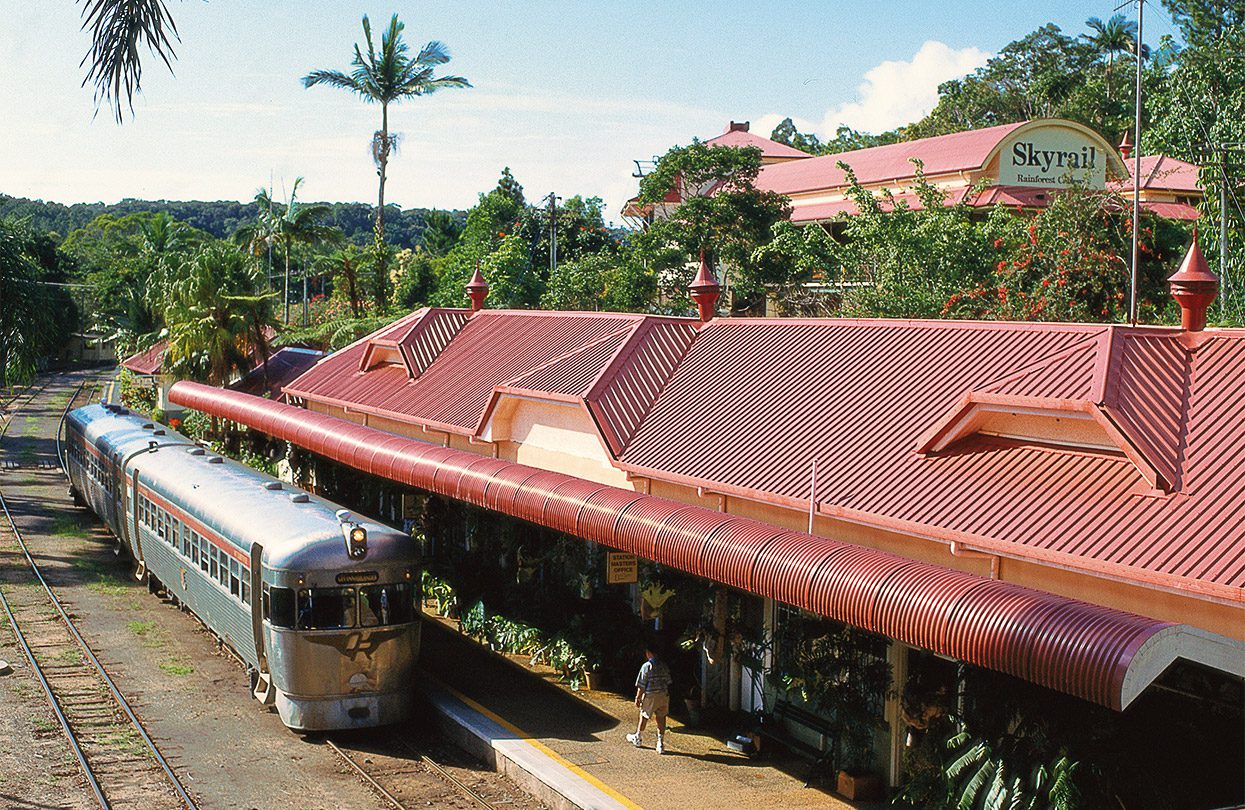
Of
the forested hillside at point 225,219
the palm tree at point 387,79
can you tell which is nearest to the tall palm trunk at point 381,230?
the palm tree at point 387,79

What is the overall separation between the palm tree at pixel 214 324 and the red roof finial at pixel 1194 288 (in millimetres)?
34416

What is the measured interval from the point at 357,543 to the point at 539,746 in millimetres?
3122

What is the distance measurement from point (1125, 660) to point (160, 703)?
12.9 m

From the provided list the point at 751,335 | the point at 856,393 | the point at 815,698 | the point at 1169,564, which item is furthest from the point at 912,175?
the point at 1169,564

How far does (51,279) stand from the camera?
88250 mm

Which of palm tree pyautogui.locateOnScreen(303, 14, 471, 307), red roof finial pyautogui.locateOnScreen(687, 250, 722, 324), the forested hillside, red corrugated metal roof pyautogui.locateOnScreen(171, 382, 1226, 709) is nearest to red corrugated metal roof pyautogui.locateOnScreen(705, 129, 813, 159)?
palm tree pyautogui.locateOnScreen(303, 14, 471, 307)

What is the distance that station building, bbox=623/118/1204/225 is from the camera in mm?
37281

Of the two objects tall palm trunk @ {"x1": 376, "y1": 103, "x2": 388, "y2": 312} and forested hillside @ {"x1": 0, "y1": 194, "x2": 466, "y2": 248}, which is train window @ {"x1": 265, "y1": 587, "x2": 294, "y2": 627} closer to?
tall palm trunk @ {"x1": 376, "y1": 103, "x2": 388, "y2": 312}

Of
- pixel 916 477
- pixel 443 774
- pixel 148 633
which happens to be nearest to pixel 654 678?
pixel 443 774

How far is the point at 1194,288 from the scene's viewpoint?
513 inches

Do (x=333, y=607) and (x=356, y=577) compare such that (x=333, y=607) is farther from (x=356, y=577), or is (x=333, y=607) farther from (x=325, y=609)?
(x=356, y=577)

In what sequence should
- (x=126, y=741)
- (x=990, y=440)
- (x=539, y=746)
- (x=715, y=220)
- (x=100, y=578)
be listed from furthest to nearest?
(x=715, y=220) → (x=100, y=578) → (x=126, y=741) → (x=539, y=746) → (x=990, y=440)

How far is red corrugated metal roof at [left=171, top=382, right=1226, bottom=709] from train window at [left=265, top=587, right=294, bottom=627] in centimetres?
269

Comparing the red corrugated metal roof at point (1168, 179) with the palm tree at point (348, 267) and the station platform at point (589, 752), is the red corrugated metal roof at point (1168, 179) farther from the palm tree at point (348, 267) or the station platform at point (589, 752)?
the palm tree at point (348, 267)
